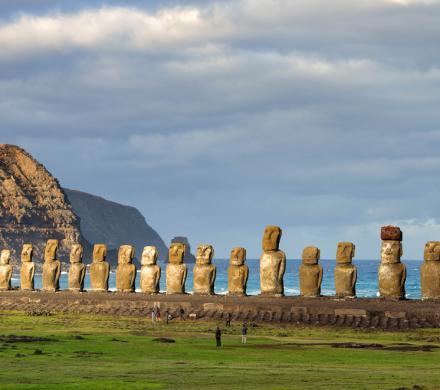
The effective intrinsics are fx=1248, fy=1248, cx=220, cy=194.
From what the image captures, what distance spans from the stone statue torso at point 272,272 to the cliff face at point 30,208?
13242 cm

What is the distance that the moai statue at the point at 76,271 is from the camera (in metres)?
57.7

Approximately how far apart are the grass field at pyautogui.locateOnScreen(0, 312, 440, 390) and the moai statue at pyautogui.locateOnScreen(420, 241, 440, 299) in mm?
3715

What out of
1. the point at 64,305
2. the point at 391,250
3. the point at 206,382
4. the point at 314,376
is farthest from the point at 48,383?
the point at 64,305

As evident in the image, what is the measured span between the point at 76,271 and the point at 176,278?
690 centimetres

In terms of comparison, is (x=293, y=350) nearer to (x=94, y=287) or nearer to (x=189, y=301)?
(x=189, y=301)

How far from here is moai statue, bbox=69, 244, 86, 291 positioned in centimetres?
5769

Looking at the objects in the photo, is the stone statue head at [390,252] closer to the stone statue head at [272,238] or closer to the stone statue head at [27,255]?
the stone statue head at [272,238]

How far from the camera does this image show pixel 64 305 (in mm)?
54375

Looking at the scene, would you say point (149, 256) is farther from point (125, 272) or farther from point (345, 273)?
point (345, 273)

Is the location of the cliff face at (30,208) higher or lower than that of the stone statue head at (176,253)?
higher

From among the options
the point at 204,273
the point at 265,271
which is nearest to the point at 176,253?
the point at 204,273

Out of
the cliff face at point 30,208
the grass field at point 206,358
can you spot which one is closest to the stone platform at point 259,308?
the grass field at point 206,358

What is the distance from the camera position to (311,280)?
4850 cm

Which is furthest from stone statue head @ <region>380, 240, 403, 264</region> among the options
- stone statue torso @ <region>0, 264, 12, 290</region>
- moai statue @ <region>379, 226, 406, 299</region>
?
stone statue torso @ <region>0, 264, 12, 290</region>
